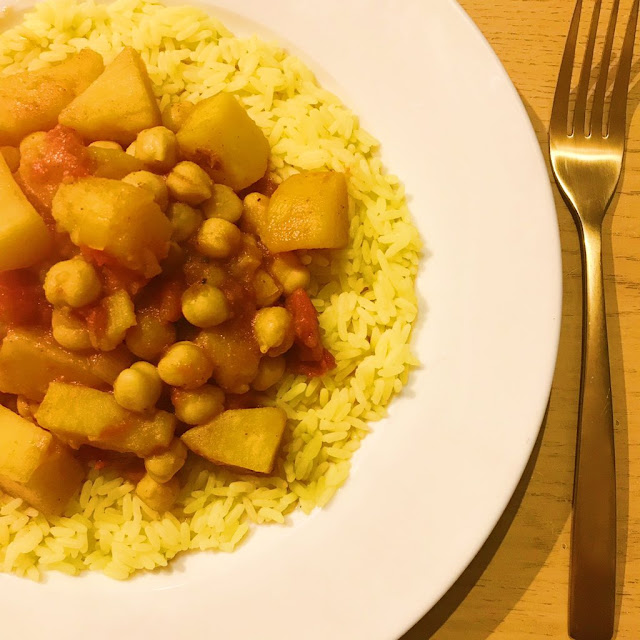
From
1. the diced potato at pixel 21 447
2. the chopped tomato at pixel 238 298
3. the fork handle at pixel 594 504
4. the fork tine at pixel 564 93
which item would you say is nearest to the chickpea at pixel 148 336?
the chopped tomato at pixel 238 298

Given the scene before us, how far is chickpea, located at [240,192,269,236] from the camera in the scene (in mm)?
2330

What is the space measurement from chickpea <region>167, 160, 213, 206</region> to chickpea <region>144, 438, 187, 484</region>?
2.82ft

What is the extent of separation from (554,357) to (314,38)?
1612 millimetres

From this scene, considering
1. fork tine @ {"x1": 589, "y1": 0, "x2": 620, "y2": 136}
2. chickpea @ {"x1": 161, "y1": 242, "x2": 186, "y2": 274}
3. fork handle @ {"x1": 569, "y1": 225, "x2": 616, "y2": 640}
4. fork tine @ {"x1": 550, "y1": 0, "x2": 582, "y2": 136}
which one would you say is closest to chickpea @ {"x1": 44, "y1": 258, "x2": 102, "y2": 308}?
chickpea @ {"x1": 161, "y1": 242, "x2": 186, "y2": 274}

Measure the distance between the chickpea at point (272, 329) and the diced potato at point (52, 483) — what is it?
0.81 m

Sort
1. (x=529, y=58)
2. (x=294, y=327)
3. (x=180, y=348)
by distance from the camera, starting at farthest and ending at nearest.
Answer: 1. (x=529, y=58)
2. (x=294, y=327)
3. (x=180, y=348)

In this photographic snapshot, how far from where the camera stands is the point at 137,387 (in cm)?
201

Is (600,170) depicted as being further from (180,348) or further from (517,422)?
(180,348)

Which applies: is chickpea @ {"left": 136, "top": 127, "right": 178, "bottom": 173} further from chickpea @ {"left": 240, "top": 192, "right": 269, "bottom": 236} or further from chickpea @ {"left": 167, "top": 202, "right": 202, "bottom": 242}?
chickpea @ {"left": 240, "top": 192, "right": 269, "bottom": 236}

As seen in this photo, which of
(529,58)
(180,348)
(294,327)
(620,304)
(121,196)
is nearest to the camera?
(121,196)

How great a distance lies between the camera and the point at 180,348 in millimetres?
2078

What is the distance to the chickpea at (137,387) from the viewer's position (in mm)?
2010

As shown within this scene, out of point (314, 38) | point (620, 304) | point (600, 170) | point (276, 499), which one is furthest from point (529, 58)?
point (276, 499)

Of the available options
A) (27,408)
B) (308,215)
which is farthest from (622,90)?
(27,408)
